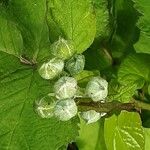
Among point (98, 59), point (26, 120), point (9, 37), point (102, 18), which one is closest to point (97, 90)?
point (26, 120)

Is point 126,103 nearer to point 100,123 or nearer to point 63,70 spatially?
point 63,70

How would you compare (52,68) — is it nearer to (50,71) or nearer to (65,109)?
(50,71)

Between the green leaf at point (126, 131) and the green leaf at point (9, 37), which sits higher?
the green leaf at point (9, 37)

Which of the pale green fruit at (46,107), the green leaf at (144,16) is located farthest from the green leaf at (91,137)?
the pale green fruit at (46,107)

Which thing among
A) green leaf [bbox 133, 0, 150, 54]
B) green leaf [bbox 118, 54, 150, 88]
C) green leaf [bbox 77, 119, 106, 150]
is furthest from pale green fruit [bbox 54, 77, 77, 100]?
green leaf [bbox 77, 119, 106, 150]

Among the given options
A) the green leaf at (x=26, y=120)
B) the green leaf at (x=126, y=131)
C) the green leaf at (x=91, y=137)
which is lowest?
the green leaf at (x=91, y=137)

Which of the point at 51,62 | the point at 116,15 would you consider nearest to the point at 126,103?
the point at 51,62

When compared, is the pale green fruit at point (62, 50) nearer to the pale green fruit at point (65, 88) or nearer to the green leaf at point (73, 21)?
the pale green fruit at point (65, 88)
